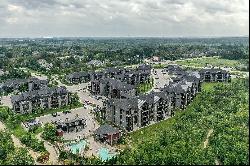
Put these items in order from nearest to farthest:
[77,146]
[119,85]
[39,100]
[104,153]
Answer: [104,153]
[77,146]
[39,100]
[119,85]

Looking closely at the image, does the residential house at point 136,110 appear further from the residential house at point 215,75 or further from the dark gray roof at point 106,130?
the residential house at point 215,75

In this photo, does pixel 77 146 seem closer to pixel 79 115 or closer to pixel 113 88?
pixel 79 115

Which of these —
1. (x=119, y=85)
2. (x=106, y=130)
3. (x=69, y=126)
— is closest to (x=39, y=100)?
(x=69, y=126)

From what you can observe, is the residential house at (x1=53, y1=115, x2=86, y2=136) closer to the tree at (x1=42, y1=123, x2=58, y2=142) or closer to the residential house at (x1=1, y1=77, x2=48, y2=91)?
the tree at (x1=42, y1=123, x2=58, y2=142)

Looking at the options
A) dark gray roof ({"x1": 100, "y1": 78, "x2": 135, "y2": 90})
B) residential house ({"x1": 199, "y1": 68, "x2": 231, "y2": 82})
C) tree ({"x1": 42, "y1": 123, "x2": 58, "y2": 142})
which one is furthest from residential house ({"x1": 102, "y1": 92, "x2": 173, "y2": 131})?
residential house ({"x1": 199, "y1": 68, "x2": 231, "y2": 82})

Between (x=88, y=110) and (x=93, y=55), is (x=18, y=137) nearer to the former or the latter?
(x=88, y=110)

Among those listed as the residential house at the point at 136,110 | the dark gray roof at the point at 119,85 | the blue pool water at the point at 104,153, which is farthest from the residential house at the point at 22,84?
the blue pool water at the point at 104,153

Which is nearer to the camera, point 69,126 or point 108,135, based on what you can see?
point 108,135

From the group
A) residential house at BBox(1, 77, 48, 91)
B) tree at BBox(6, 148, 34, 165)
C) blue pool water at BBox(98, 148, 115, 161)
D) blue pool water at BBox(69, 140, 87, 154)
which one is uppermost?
residential house at BBox(1, 77, 48, 91)
